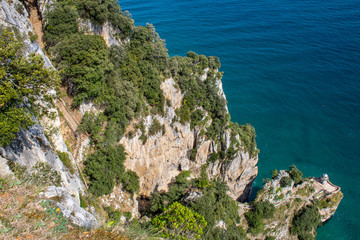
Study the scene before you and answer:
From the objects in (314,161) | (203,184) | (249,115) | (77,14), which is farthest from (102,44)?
(314,161)

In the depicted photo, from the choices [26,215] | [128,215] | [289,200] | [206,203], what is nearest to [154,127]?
[128,215]

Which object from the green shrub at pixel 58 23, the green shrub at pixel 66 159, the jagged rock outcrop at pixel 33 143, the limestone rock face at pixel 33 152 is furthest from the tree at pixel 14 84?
the green shrub at pixel 58 23

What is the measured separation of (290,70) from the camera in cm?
7825

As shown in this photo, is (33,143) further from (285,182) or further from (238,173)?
(285,182)

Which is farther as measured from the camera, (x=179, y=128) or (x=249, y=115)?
(x=249, y=115)

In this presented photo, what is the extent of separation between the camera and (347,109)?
64.2 metres

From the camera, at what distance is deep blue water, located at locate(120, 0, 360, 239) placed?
5416 centimetres

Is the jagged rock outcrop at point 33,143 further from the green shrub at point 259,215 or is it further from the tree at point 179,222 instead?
the green shrub at point 259,215

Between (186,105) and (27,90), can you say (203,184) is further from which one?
(27,90)

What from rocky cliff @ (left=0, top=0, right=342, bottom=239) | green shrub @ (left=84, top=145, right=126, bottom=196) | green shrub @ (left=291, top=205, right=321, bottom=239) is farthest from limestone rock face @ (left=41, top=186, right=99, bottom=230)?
green shrub @ (left=291, top=205, right=321, bottom=239)

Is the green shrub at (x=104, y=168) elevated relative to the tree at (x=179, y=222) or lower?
elevated

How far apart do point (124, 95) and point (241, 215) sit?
28.4m

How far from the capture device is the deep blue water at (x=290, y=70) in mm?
54156

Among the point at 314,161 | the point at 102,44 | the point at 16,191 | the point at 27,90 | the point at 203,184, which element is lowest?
the point at 314,161
